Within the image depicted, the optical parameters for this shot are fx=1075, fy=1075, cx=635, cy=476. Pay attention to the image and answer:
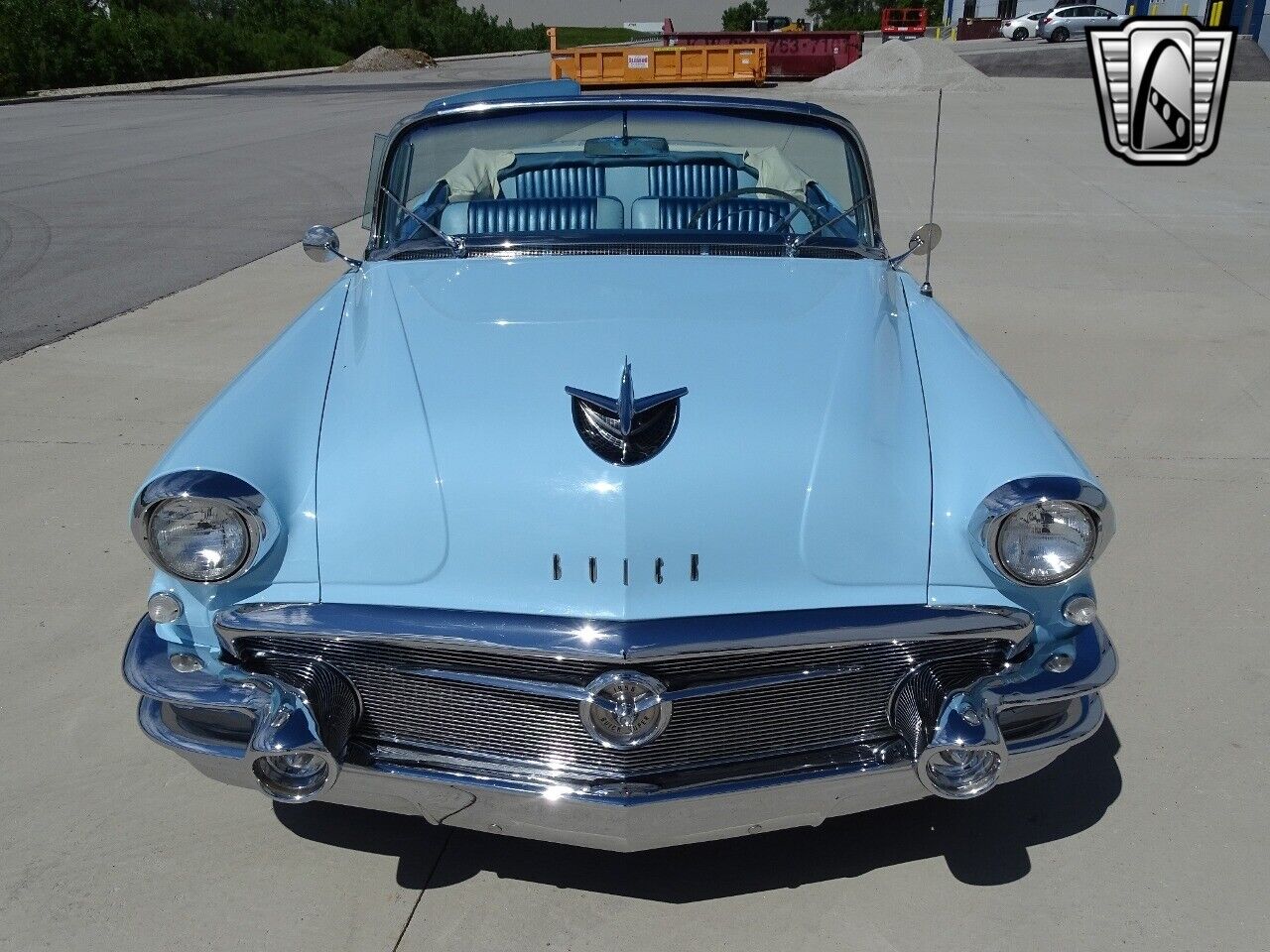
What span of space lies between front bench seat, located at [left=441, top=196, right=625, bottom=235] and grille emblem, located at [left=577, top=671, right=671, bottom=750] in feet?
5.49

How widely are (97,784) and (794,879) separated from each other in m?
1.65

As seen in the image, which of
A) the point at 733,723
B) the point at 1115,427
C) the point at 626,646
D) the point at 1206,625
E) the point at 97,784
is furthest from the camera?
the point at 1115,427

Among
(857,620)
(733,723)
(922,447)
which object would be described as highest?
(922,447)

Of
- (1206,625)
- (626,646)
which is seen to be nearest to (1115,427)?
(1206,625)

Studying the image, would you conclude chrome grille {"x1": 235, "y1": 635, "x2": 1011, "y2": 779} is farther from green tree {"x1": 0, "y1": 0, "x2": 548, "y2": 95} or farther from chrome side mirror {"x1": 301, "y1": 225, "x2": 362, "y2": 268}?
green tree {"x1": 0, "y1": 0, "x2": 548, "y2": 95}

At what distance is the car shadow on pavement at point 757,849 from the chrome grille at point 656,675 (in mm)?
421

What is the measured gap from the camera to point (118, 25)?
30.8 meters

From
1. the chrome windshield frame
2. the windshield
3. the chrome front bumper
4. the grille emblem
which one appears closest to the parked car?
the windshield

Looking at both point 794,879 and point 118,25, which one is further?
point 118,25

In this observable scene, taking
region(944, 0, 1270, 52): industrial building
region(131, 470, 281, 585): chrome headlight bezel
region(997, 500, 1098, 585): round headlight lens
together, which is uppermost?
region(944, 0, 1270, 52): industrial building

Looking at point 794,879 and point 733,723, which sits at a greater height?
point 733,723

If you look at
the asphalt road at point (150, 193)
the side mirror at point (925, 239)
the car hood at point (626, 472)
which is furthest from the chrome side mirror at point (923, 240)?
the asphalt road at point (150, 193)

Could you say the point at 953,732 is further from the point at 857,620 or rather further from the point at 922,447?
the point at 922,447

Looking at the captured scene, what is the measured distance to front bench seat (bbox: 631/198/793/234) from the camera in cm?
318
